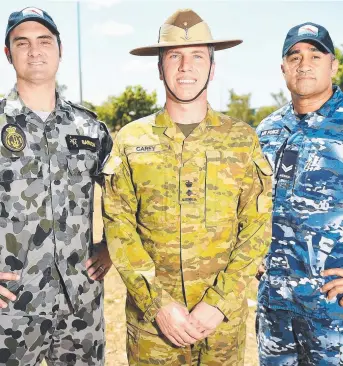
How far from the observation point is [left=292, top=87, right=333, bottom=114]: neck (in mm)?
2730

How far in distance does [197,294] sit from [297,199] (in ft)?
2.97

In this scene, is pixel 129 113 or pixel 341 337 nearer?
pixel 341 337

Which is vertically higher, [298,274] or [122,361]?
[298,274]

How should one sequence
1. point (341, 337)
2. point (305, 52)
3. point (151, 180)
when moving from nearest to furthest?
1. point (151, 180)
2. point (341, 337)
3. point (305, 52)

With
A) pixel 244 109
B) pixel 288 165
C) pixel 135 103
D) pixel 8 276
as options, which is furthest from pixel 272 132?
pixel 244 109

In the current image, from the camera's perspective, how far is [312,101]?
8.97 feet

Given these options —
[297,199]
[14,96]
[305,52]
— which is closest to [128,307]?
[297,199]

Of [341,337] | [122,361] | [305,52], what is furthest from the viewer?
[122,361]

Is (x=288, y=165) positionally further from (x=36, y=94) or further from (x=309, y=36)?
(x=36, y=94)

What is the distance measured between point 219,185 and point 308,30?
1.32 m

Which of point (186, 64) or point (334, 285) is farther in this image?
point (334, 285)

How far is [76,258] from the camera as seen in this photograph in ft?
8.68

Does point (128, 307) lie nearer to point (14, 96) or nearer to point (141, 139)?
point (141, 139)

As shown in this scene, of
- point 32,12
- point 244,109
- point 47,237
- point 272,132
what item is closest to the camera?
point 47,237
